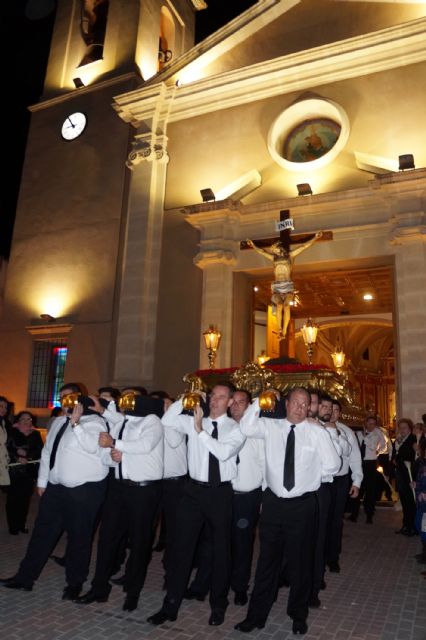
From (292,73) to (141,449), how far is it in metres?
12.7

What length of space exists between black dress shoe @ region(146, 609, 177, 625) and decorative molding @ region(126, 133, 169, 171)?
13051 mm

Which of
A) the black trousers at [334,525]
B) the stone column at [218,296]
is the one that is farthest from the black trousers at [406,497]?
the stone column at [218,296]

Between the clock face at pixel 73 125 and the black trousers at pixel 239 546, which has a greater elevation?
the clock face at pixel 73 125

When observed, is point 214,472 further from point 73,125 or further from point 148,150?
point 73,125

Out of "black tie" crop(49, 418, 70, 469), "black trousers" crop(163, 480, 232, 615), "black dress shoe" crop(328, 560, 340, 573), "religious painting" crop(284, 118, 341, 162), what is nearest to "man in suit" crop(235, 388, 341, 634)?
"black trousers" crop(163, 480, 232, 615)

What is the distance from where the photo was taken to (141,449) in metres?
4.82

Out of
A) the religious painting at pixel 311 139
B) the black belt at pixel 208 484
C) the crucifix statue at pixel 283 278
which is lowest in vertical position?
the black belt at pixel 208 484

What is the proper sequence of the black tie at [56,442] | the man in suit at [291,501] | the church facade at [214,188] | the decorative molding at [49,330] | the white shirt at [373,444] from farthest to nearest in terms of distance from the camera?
1. the decorative molding at [49,330]
2. the church facade at [214,188]
3. the white shirt at [373,444]
4. the black tie at [56,442]
5. the man in suit at [291,501]

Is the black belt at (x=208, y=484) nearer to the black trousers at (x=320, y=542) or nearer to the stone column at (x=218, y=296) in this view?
the black trousers at (x=320, y=542)

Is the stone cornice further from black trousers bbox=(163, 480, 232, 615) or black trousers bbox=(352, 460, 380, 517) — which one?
black trousers bbox=(163, 480, 232, 615)

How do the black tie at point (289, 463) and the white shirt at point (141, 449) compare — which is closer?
the black tie at point (289, 463)

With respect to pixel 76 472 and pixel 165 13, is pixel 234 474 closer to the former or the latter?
pixel 76 472

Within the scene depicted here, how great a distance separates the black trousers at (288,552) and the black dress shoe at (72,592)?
1.64 metres

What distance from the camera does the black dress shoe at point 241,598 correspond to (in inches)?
192
